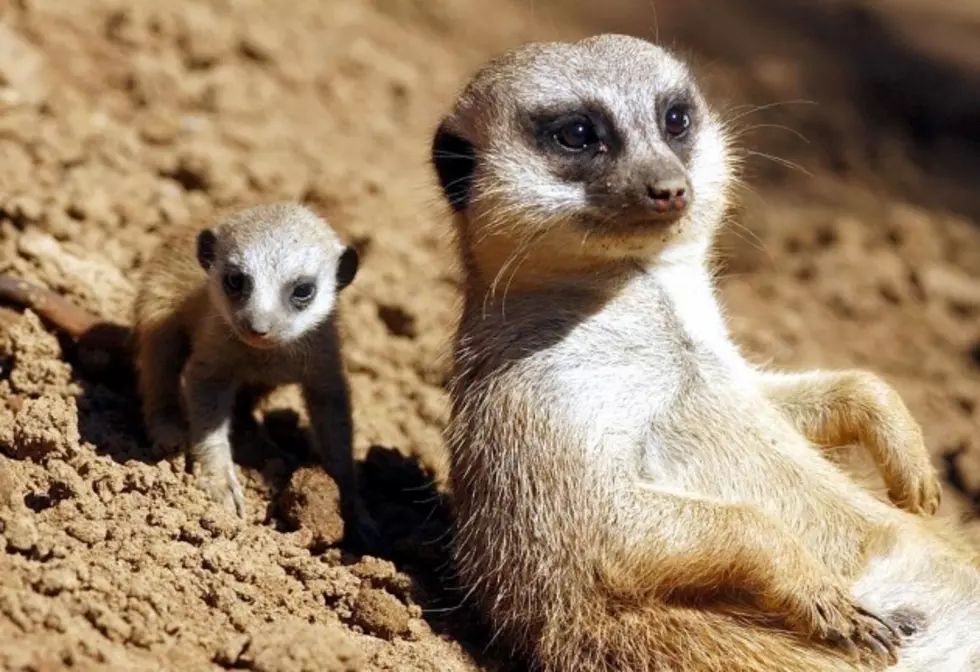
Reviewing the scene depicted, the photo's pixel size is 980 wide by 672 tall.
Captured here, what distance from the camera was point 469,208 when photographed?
447 centimetres

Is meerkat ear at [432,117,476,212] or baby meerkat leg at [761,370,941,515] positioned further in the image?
baby meerkat leg at [761,370,941,515]

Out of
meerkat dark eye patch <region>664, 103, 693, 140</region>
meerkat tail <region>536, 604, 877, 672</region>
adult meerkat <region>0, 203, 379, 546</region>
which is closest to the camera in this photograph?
meerkat tail <region>536, 604, 877, 672</region>

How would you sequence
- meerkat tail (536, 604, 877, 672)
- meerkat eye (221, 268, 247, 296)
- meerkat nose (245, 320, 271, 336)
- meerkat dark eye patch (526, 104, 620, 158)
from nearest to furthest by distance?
1. meerkat tail (536, 604, 877, 672)
2. meerkat dark eye patch (526, 104, 620, 158)
3. meerkat nose (245, 320, 271, 336)
4. meerkat eye (221, 268, 247, 296)

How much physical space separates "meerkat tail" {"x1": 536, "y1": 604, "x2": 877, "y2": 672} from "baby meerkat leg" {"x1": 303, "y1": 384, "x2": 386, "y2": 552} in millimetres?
1036

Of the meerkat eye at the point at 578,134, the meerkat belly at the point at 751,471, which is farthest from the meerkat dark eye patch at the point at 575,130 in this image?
the meerkat belly at the point at 751,471

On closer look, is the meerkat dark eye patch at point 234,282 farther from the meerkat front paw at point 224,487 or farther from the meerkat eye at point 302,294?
the meerkat front paw at point 224,487

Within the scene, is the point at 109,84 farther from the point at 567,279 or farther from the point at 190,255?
the point at 567,279

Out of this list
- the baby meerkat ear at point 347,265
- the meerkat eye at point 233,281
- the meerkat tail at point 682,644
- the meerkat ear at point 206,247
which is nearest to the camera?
the meerkat tail at point 682,644

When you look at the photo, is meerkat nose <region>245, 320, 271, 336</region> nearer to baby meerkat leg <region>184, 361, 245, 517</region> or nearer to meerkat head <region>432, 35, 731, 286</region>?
baby meerkat leg <region>184, 361, 245, 517</region>

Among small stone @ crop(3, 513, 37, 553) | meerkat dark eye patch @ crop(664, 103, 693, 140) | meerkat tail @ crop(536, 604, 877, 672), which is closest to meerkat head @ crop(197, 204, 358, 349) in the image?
small stone @ crop(3, 513, 37, 553)

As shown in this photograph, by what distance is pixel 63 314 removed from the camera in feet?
17.1

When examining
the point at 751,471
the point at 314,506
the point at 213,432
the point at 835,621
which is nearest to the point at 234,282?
the point at 213,432

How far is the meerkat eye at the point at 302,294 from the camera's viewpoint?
5062mm

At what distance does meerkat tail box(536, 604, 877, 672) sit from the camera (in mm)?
3934
